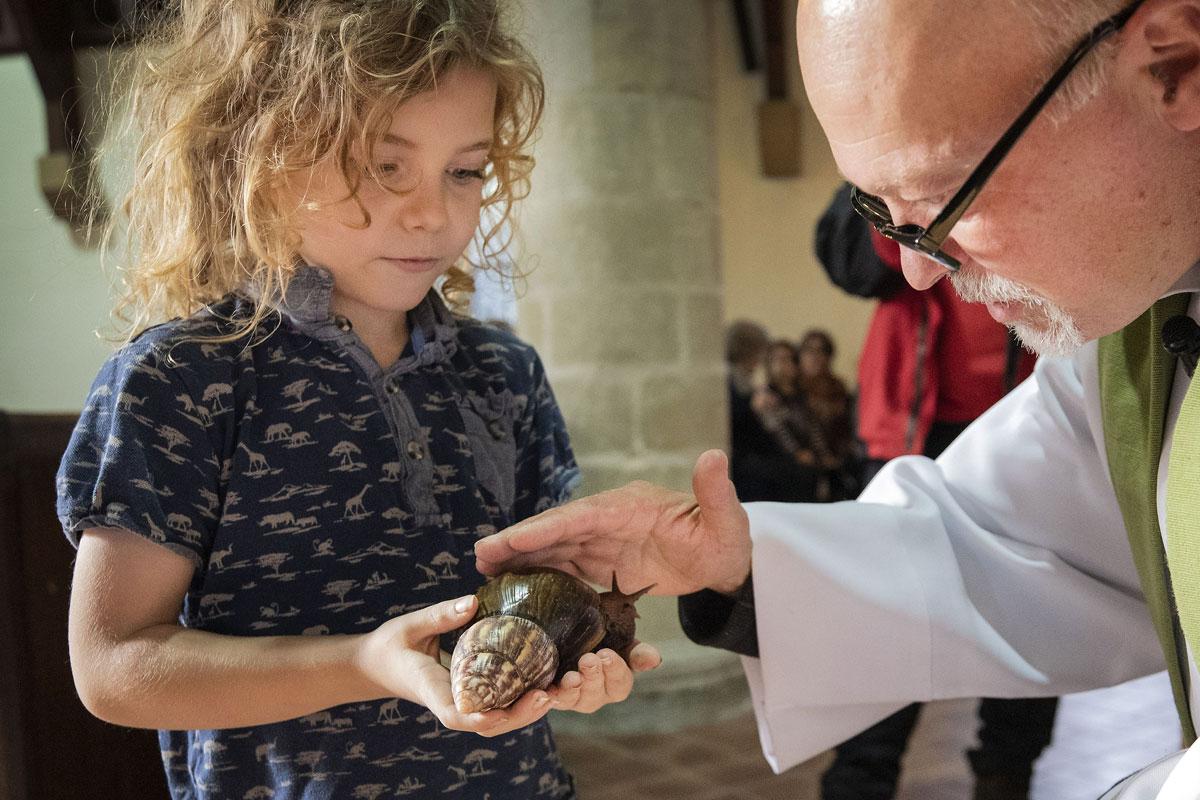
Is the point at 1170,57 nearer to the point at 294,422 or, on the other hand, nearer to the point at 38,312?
the point at 294,422

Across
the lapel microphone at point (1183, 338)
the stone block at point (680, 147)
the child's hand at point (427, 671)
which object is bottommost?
the child's hand at point (427, 671)

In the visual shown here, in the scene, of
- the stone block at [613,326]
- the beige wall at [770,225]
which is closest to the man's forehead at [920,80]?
the stone block at [613,326]

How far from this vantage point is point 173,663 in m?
1.24

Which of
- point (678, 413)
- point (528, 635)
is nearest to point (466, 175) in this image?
point (528, 635)

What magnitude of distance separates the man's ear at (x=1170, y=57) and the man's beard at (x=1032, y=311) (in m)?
0.24

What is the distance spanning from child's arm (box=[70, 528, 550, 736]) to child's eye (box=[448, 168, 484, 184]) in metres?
0.57

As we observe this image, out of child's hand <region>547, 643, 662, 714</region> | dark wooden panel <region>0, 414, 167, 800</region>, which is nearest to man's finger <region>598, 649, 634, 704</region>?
child's hand <region>547, 643, 662, 714</region>

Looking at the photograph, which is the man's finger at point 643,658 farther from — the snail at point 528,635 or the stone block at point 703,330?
the stone block at point 703,330

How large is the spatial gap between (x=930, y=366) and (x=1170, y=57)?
5.79 feet

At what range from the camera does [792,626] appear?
5.94ft

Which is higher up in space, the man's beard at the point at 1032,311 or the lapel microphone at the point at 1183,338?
the man's beard at the point at 1032,311

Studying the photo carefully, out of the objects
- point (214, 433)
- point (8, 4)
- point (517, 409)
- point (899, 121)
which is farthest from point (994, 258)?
point (8, 4)

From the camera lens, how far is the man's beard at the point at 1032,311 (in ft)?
4.63

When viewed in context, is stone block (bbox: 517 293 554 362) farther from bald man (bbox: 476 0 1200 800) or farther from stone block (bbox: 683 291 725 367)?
bald man (bbox: 476 0 1200 800)
